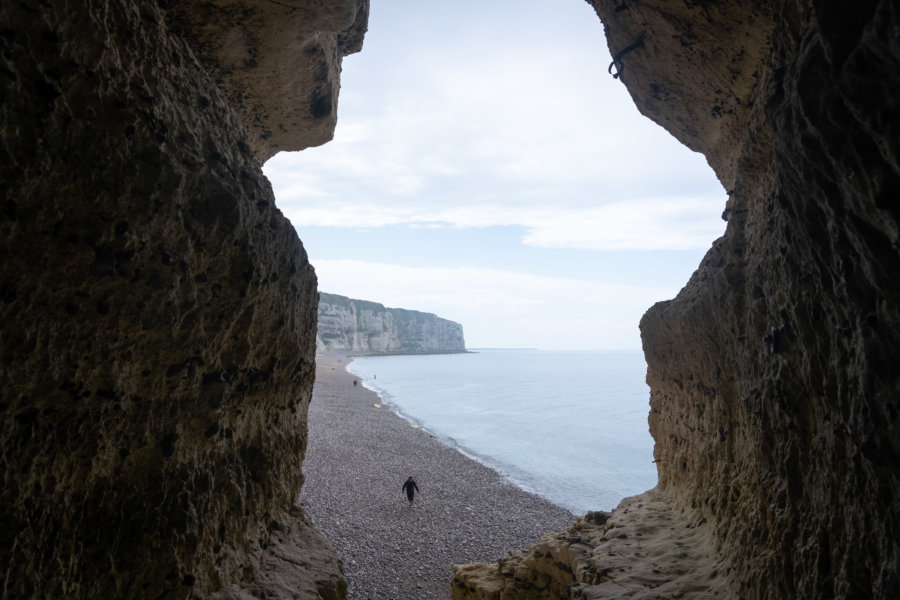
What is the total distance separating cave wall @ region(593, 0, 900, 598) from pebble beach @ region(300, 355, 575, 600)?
8.94 meters

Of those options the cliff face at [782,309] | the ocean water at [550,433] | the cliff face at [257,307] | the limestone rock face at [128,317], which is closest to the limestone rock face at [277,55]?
the cliff face at [257,307]

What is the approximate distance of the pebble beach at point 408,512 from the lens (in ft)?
42.8

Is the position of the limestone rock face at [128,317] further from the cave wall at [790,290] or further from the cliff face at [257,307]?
the cave wall at [790,290]

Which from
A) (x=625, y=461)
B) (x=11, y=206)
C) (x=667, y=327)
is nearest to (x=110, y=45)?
(x=11, y=206)

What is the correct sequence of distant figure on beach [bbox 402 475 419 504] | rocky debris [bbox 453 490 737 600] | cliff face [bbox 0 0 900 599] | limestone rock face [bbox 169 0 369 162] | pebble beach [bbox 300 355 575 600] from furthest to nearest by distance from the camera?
distant figure on beach [bbox 402 475 419 504] → pebble beach [bbox 300 355 575 600] → rocky debris [bbox 453 490 737 600] → limestone rock face [bbox 169 0 369 162] → cliff face [bbox 0 0 900 599]

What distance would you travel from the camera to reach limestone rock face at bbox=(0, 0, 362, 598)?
95.3 inches

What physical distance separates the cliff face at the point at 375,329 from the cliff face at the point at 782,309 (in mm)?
88644

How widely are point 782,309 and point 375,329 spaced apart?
128 m

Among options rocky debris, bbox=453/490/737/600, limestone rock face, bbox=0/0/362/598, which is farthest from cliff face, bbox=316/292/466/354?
limestone rock face, bbox=0/0/362/598

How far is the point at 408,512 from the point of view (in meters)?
17.5

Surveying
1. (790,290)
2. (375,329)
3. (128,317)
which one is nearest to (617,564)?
(790,290)

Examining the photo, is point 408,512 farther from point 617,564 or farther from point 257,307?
point 257,307

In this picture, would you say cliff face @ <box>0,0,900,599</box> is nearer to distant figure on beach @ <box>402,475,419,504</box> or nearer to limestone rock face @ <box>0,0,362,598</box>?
limestone rock face @ <box>0,0,362,598</box>

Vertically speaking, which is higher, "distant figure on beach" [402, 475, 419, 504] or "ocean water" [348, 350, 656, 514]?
"distant figure on beach" [402, 475, 419, 504]
